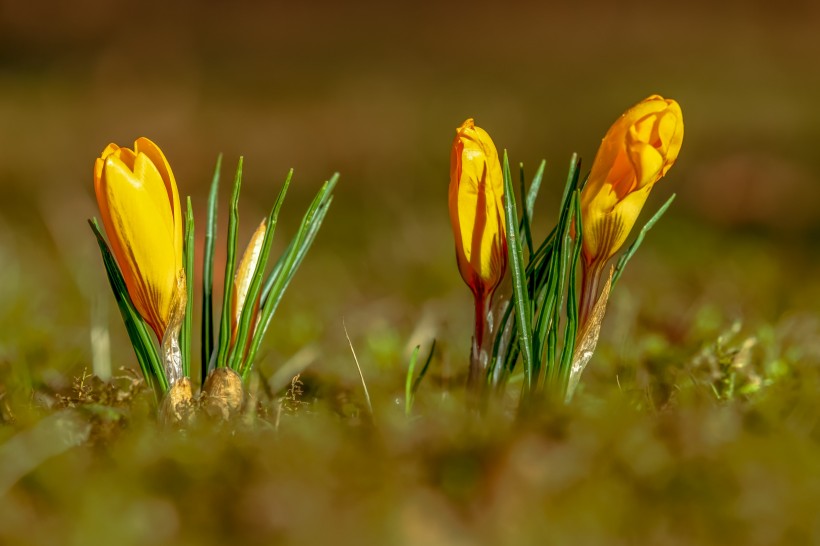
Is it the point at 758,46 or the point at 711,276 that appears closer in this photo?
the point at 711,276

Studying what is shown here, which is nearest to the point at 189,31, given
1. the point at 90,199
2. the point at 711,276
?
the point at 90,199

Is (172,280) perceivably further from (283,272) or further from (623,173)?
(623,173)

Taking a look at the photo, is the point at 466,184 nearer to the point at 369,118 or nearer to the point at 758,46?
the point at 369,118

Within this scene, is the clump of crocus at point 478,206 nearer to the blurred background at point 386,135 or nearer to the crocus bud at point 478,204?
the crocus bud at point 478,204

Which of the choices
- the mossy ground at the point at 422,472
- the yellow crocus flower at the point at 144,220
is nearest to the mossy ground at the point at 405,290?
the mossy ground at the point at 422,472

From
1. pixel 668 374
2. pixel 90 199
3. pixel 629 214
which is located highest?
pixel 629 214

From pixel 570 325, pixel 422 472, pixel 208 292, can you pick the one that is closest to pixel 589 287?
pixel 570 325
